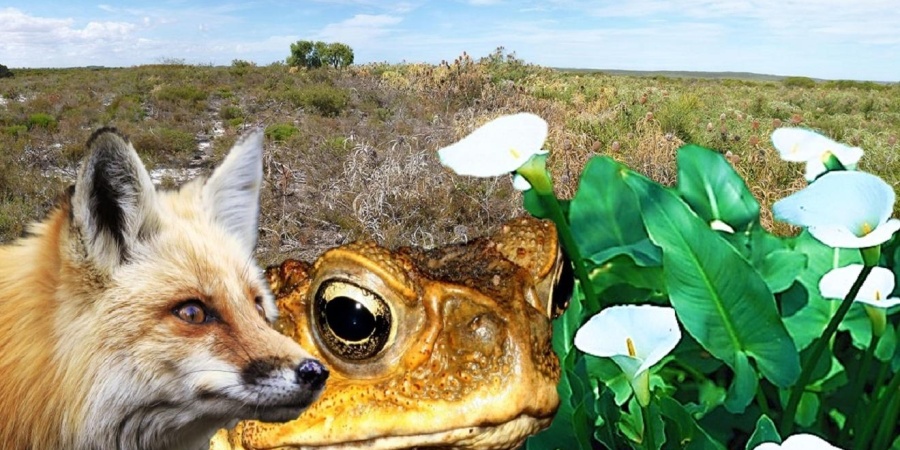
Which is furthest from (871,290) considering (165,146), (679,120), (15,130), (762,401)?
(15,130)

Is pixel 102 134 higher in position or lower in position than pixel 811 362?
higher

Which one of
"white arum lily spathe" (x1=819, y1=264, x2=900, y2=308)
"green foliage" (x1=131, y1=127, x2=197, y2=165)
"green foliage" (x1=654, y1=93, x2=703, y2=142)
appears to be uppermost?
"white arum lily spathe" (x1=819, y1=264, x2=900, y2=308)

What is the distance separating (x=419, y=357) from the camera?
138 centimetres

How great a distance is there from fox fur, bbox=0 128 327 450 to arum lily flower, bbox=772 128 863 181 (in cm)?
112

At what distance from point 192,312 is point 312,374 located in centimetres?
35

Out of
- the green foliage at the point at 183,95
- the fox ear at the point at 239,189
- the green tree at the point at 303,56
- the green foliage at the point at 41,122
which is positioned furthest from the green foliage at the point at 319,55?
the fox ear at the point at 239,189

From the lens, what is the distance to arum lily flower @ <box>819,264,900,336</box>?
1101 mm

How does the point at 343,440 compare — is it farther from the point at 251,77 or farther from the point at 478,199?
the point at 251,77

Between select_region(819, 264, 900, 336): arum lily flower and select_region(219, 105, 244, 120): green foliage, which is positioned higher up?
select_region(819, 264, 900, 336): arum lily flower

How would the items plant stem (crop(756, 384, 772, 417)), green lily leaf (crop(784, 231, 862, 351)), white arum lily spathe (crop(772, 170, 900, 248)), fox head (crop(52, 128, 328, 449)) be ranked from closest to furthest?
white arum lily spathe (crop(772, 170, 900, 248)), plant stem (crop(756, 384, 772, 417)), green lily leaf (crop(784, 231, 862, 351)), fox head (crop(52, 128, 328, 449))

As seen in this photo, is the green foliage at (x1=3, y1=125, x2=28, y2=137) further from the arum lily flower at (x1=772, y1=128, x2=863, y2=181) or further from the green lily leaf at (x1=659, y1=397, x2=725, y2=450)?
the green lily leaf at (x1=659, y1=397, x2=725, y2=450)

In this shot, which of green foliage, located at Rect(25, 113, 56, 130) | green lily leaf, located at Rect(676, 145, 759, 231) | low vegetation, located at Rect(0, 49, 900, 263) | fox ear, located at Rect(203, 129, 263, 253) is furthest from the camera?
green foliage, located at Rect(25, 113, 56, 130)

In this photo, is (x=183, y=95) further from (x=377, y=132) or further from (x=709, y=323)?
(x=709, y=323)

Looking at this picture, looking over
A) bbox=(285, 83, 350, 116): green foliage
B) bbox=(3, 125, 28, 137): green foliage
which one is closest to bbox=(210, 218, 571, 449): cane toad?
bbox=(3, 125, 28, 137): green foliage
